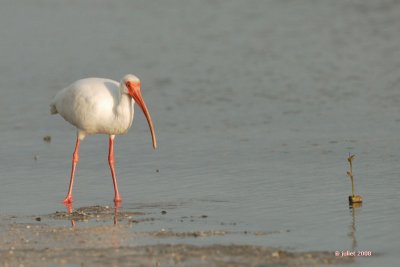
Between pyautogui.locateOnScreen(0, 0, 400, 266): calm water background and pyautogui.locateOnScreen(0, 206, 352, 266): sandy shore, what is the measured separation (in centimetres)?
42

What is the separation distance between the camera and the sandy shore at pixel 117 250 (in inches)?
330

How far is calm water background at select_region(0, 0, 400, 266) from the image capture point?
10.9m

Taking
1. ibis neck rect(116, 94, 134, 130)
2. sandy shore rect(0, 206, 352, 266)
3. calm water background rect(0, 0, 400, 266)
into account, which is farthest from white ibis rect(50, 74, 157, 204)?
sandy shore rect(0, 206, 352, 266)

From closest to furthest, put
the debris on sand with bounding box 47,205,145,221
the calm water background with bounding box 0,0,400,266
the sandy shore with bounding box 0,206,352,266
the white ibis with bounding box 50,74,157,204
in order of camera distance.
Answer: the sandy shore with bounding box 0,206,352,266 < the debris on sand with bounding box 47,205,145,221 < the calm water background with bounding box 0,0,400,266 < the white ibis with bounding box 50,74,157,204

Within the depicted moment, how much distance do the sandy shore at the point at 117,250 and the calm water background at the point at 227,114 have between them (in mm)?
424

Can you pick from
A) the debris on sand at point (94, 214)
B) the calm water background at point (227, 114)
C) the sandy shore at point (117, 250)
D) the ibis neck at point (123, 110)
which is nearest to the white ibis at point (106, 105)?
the ibis neck at point (123, 110)

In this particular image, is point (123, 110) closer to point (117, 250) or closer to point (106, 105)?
point (106, 105)

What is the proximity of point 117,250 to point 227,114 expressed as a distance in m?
8.68

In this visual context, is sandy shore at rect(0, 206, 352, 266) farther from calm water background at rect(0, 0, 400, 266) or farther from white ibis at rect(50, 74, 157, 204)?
white ibis at rect(50, 74, 157, 204)

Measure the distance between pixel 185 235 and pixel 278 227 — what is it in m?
0.96

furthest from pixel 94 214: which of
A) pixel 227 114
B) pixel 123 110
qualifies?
pixel 227 114

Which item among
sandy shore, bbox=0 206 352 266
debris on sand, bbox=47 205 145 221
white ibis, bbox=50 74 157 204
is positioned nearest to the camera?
sandy shore, bbox=0 206 352 266

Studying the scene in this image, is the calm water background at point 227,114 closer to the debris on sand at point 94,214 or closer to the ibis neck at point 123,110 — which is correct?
the debris on sand at point 94,214

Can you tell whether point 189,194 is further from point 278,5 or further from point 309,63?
point 278,5
